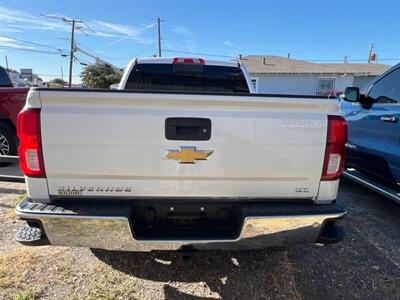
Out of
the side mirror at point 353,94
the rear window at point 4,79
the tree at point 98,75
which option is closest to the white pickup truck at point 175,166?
the side mirror at point 353,94

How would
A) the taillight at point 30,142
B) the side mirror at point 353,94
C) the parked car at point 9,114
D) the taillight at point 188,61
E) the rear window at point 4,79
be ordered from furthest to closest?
the rear window at point 4,79, the parked car at point 9,114, the side mirror at point 353,94, the taillight at point 188,61, the taillight at point 30,142

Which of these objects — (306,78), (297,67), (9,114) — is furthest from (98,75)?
(9,114)

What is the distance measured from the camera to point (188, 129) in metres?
2.34

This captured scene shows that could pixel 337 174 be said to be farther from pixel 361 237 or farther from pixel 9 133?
pixel 9 133

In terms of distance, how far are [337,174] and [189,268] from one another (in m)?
1.61

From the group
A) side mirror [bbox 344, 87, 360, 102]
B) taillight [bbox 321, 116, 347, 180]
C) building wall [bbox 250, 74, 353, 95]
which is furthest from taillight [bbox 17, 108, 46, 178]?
building wall [bbox 250, 74, 353, 95]

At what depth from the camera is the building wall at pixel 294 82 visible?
29.1m

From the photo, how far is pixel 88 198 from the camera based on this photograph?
94.6 inches

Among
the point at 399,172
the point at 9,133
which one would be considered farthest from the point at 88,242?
the point at 9,133

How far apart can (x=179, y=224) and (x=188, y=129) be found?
0.74 meters

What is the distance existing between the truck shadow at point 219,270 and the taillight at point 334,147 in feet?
3.12

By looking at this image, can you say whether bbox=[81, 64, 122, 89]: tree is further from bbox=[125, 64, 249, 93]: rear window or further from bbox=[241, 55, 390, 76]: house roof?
bbox=[125, 64, 249, 93]: rear window

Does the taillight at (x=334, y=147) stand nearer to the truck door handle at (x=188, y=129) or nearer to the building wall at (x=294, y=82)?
the truck door handle at (x=188, y=129)

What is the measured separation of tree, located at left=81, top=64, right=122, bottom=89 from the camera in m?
48.7
